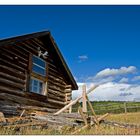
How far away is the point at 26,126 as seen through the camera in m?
12.2

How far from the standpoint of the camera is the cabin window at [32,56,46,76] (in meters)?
17.5

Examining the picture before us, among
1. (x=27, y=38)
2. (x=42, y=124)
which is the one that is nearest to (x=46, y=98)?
(x=27, y=38)

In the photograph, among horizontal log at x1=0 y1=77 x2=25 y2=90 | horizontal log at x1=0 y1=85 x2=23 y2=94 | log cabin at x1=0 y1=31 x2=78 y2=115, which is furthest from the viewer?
log cabin at x1=0 y1=31 x2=78 y2=115

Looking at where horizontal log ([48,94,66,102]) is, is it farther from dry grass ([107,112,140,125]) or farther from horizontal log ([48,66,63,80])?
dry grass ([107,112,140,125])

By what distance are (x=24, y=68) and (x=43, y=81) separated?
1.98m

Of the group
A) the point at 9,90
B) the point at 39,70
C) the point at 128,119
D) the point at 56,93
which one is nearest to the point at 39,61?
the point at 39,70

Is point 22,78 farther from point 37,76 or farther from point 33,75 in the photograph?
point 37,76

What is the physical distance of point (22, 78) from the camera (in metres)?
16.4

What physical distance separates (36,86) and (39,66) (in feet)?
3.95

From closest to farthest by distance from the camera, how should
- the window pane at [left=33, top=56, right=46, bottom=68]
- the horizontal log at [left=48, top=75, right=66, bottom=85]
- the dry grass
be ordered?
1. the window pane at [left=33, top=56, right=46, bottom=68]
2. the horizontal log at [left=48, top=75, right=66, bottom=85]
3. the dry grass

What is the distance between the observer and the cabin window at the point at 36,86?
56.5 ft

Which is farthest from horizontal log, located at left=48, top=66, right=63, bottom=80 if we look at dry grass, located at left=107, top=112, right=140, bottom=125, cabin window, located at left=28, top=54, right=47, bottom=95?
dry grass, located at left=107, top=112, right=140, bottom=125

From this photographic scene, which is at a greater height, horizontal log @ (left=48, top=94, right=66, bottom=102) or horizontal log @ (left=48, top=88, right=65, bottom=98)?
horizontal log @ (left=48, top=88, right=65, bottom=98)

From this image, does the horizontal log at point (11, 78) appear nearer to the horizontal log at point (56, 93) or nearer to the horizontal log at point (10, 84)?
the horizontal log at point (10, 84)
